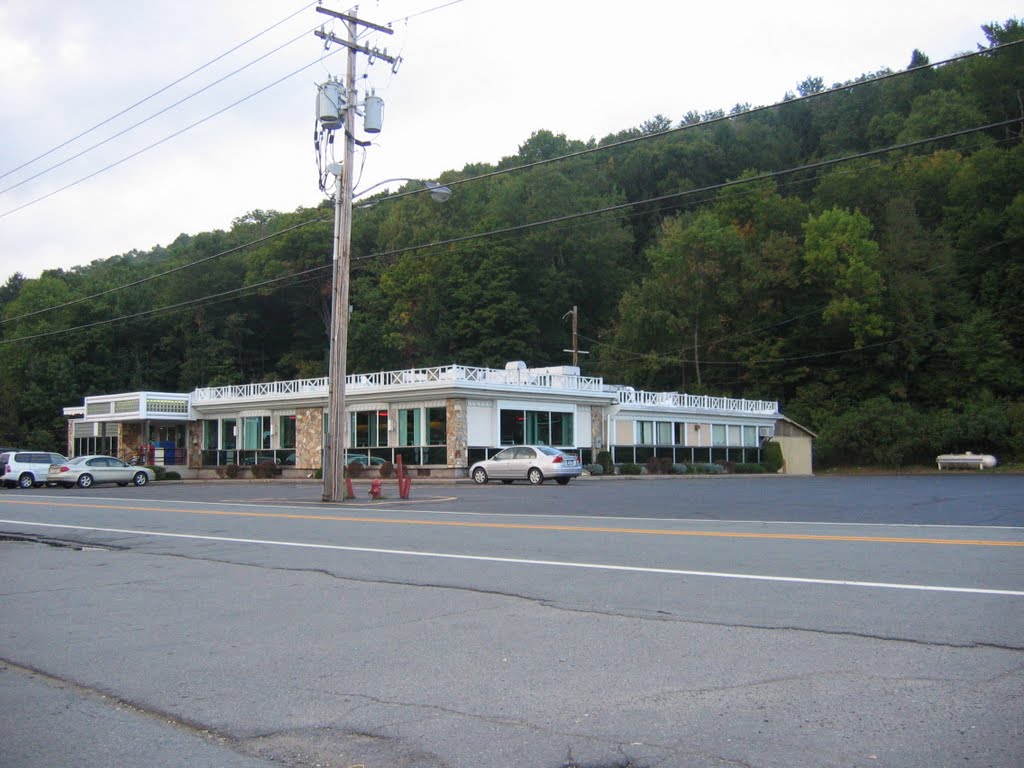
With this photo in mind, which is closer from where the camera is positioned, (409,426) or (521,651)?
(521,651)

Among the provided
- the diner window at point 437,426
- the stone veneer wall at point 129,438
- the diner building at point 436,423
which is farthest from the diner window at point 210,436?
the diner window at point 437,426

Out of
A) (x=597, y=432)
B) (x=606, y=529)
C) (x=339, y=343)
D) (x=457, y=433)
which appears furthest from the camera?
(x=597, y=432)

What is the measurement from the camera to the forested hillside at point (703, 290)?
70438 mm

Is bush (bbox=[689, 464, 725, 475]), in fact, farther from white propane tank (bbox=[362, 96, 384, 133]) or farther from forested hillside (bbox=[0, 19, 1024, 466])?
white propane tank (bbox=[362, 96, 384, 133])

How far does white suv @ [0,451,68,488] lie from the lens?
40594mm

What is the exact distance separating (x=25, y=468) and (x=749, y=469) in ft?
133

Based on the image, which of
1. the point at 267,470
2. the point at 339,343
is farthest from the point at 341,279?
the point at 267,470

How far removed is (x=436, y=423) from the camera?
44500 millimetres

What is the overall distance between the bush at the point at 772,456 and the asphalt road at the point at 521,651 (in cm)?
4737

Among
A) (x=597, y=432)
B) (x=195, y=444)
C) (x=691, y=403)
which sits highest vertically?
(x=691, y=403)

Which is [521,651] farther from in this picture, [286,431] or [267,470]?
[286,431]

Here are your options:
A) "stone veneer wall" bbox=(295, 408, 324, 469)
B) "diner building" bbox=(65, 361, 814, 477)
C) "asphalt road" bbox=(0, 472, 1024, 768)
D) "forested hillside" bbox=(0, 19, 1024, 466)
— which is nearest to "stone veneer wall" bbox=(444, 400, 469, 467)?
"diner building" bbox=(65, 361, 814, 477)

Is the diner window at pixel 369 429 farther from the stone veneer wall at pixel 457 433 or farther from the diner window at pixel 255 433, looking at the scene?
the diner window at pixel 255 433

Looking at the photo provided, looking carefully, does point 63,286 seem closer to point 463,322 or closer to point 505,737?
point 463,322
